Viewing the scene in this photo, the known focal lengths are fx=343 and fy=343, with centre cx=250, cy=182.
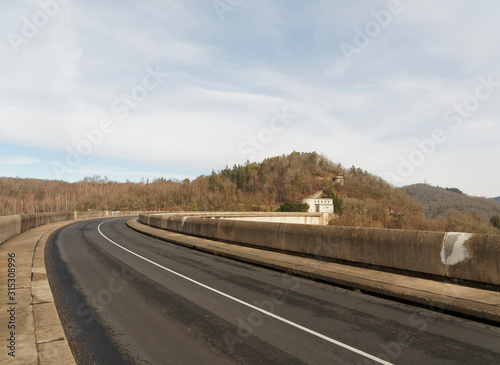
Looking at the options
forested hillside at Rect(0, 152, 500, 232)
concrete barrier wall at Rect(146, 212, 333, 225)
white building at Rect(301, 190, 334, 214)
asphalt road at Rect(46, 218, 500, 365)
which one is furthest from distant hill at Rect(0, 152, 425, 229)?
asphalt road at Rect(46, 218, 500, 365)

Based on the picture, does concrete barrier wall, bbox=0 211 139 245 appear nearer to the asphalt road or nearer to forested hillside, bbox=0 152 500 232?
the asphalt road

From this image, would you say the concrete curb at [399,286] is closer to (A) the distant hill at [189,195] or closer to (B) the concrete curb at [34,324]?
(B) the concrete curb at [34,324]

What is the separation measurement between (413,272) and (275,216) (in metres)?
82.0

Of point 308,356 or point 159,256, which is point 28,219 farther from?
point 308,356

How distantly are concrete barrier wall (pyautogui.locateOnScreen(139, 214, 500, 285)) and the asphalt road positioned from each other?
5.68 feet

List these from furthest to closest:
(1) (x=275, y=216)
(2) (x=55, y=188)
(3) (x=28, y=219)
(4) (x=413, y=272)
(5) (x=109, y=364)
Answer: (2) (x=55, y=188)
(1) (x=275, y=216)
(3) (x=28, y=219)
(4) (x=413, y=272)
(5) (x=109, y=364)

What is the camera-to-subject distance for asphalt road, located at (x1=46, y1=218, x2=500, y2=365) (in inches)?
193

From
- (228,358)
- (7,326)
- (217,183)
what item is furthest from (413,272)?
(217,183)

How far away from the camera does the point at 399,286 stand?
7980 millimetres

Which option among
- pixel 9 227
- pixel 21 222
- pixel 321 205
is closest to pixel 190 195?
pixel 321 205

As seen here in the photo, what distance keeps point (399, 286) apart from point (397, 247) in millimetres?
1554

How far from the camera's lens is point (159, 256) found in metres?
14.2

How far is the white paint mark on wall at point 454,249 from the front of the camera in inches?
311

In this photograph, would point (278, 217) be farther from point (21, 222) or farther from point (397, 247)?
point (397, 247)
